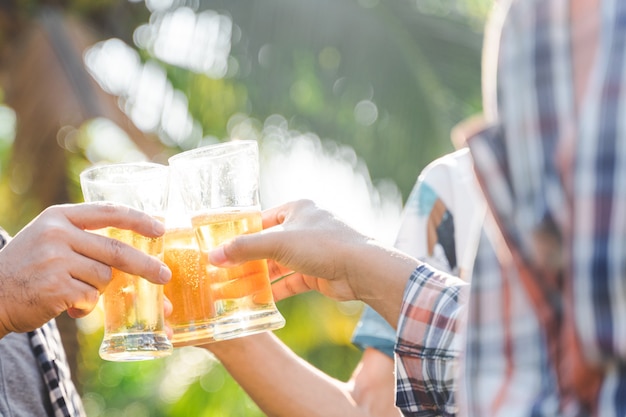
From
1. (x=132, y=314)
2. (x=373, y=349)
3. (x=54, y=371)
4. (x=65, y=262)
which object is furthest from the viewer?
(x=373, y=349)

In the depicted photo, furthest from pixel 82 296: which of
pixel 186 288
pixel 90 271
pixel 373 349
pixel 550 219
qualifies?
pixel 550 219

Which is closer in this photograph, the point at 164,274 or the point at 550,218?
the point at 550,218

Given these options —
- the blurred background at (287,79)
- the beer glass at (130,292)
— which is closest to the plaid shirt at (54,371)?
the beer glass at (130,292)

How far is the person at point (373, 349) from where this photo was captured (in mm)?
2201

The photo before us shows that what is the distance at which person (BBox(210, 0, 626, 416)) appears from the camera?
2.54 ft

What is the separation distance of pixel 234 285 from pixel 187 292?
0.13 meters

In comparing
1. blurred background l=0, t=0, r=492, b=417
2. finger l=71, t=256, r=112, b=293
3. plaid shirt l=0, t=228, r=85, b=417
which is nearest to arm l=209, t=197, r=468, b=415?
finger l=71, t=256, r=112, b=293

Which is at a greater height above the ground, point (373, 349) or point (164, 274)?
point (164, 274)

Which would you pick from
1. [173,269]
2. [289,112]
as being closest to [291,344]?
[289,112]

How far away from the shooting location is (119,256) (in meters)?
1.77

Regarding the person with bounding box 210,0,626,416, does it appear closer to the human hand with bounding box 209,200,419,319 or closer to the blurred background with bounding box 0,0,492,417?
the human hand with bounding box 209,200,419,319

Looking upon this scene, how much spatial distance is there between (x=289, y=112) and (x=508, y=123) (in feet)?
26.5

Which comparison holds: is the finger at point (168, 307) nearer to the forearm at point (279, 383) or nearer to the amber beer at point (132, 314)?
the amber beer at point (132, 314)

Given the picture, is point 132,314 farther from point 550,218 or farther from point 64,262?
point 550,218
